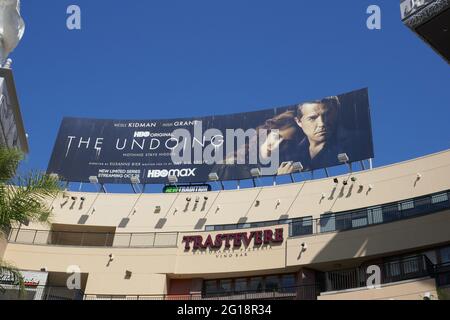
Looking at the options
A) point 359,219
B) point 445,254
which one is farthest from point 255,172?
point 445,254

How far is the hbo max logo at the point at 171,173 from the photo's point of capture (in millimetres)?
38344

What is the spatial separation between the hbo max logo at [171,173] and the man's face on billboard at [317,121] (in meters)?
8.31

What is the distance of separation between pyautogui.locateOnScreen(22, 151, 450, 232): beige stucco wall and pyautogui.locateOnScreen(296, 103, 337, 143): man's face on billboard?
5.25 metres

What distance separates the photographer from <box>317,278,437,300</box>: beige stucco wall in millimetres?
22906

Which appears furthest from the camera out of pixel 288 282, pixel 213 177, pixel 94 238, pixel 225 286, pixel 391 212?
pixel 213 177

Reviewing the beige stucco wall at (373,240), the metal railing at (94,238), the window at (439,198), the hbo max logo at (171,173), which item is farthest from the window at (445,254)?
the hbo max logo at (171,173)

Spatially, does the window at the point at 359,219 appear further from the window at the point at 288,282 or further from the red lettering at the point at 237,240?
the red lettering at the point at 237,240

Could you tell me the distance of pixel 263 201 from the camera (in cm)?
3316

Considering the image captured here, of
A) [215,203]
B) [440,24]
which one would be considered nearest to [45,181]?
[440,24]

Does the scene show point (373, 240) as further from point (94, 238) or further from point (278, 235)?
point (94, 238)

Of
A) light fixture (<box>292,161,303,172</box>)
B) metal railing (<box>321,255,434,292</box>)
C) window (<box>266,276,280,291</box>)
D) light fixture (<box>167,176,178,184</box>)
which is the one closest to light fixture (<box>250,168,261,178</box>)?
light fixture (<box>292,161,303,172</box>)

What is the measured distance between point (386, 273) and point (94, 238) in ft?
59.7

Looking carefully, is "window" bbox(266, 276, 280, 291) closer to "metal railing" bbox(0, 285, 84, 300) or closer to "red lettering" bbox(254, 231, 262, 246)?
"red lettering" bbox(254, 231, 262, 246)
